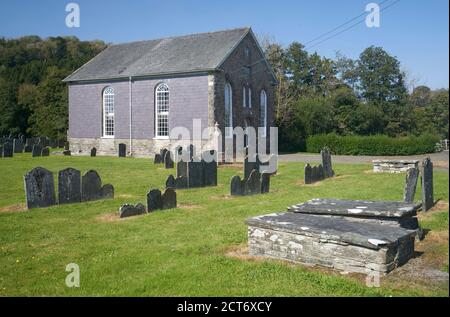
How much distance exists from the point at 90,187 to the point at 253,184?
554 cm

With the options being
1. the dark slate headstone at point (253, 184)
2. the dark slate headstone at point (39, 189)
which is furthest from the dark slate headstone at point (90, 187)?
the dark slate headstone at point (253, 184)

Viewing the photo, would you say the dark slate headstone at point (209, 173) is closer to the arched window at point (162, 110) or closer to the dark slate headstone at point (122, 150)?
the arched window at point (162, 110)

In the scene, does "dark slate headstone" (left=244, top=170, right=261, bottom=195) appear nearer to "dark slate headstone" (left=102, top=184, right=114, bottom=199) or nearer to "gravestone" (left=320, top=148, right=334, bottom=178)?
"dark slate headstone" (left=102, top=184, right=114, bottom=199)

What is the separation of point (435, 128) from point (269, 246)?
48.4 metres

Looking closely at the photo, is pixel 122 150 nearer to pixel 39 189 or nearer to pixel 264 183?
pixel 264 183

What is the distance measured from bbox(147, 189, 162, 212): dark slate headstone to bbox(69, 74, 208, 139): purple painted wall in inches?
838

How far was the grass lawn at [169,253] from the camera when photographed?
6.11 metres

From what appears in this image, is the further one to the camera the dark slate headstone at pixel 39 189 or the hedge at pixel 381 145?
the hedge at pixel 381 145

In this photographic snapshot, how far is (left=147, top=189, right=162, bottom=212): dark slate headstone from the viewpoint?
40.5 ft

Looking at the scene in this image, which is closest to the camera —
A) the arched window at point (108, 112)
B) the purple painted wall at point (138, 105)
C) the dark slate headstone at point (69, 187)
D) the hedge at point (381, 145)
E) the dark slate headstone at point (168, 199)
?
the dark slate headstone at point (168, 199)

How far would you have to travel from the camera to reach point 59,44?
8694 centimetres

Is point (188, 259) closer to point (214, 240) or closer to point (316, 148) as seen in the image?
point (214, 240)

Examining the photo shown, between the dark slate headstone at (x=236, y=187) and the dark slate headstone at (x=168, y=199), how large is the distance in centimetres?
300

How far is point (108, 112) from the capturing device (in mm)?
39656
